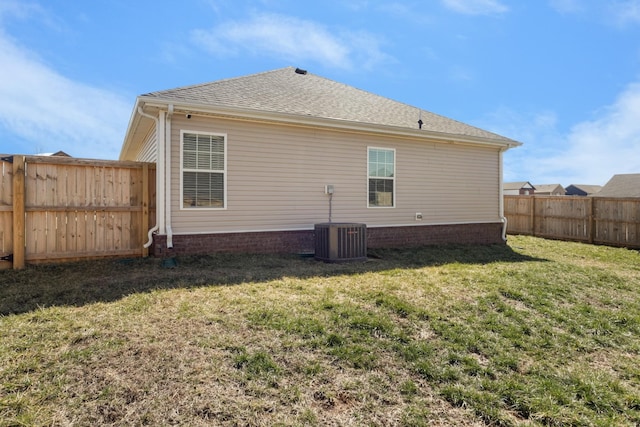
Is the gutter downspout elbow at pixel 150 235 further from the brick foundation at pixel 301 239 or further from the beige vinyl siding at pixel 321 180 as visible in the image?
the beige vinyl siding at pixel 321 180

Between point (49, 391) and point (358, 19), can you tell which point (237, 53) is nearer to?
point (358, 19)

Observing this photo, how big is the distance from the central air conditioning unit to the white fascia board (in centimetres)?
243

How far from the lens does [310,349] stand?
307 centimetres

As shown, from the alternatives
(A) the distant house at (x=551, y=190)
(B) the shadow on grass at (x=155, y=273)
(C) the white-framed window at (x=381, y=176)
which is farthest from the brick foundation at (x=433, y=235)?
(A) the distant house at (x=551, y=190)

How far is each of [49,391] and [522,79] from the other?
46.6 ft

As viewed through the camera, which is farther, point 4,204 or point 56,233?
point 56,233

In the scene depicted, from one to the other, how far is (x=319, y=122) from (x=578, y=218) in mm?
10330

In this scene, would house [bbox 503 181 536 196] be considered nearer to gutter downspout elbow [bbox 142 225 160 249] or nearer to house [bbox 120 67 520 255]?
house [bbox 120 67 520 255]

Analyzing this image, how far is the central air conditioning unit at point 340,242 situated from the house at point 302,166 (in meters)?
0.97

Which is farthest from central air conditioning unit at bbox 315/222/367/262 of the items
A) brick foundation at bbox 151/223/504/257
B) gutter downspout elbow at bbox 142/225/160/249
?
gutter downspout elbow at bbox 142/225/160/249

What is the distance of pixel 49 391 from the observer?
2.34 meters

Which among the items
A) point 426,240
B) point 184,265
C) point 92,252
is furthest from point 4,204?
point 426,240

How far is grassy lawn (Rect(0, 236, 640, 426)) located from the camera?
2.30 metres

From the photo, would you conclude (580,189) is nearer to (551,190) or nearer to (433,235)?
(551,190)
